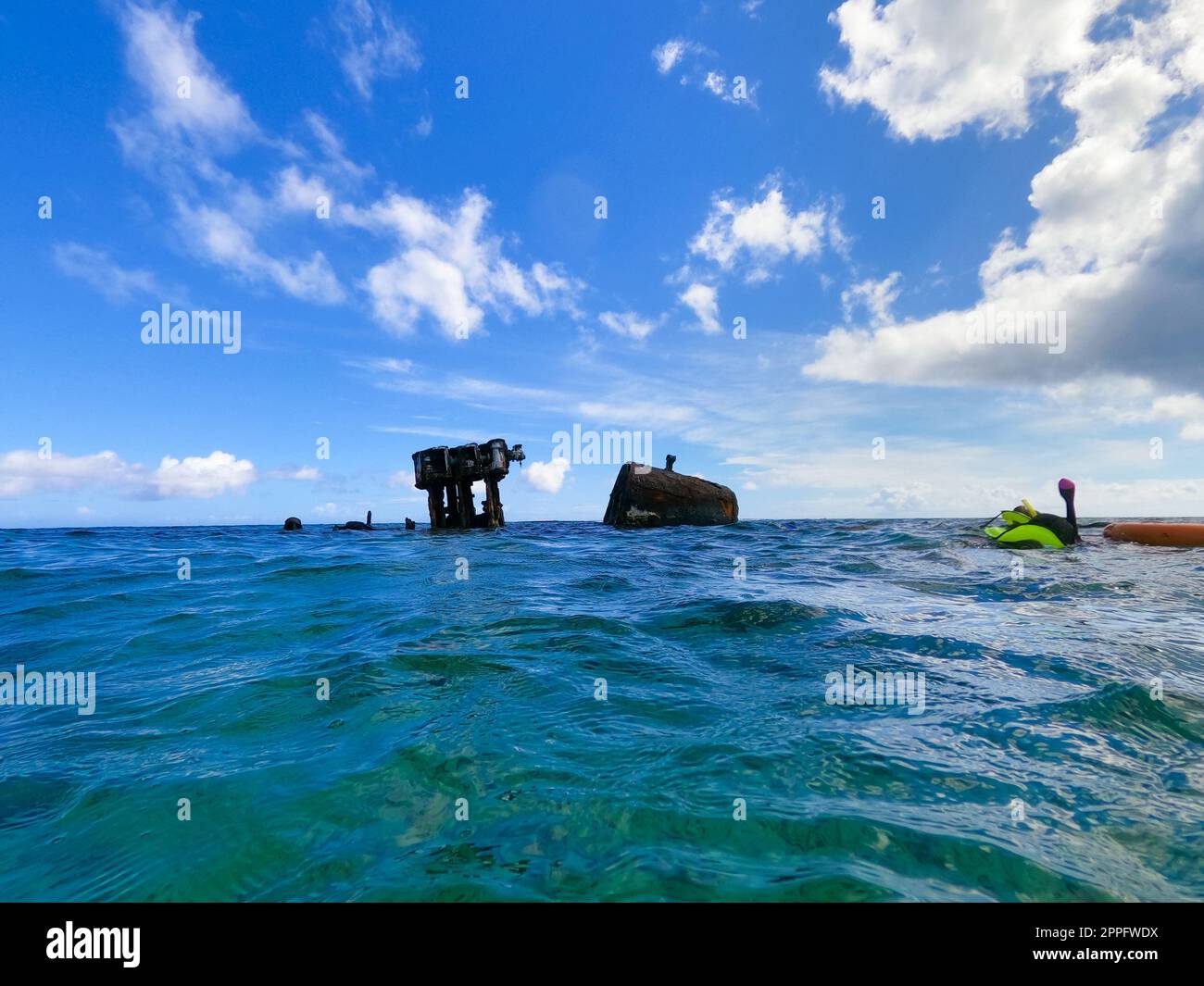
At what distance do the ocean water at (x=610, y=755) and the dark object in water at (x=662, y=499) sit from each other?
2126cm

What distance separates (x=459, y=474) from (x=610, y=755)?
72.4ft

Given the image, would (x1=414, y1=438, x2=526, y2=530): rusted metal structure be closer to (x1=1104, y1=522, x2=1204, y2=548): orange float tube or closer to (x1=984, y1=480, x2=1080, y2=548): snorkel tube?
(x1=984, y1=480, x2=1080, y2=548): snorkel tube

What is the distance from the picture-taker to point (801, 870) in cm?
234

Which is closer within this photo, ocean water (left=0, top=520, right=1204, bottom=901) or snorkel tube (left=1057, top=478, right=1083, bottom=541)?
ocean water (left=0, top=520, right=1204, bottom=901)

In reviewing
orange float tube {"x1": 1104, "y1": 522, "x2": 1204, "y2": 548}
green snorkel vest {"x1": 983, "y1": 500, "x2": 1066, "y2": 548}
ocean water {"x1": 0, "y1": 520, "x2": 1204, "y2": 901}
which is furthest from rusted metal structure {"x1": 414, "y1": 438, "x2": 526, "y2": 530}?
orange float tube {"x1": 1104, "y1": 522, "x2": 1204, "y2": 548}

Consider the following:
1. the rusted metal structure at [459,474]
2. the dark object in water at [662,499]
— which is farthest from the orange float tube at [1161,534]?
the rusted metal structure at [459,474]

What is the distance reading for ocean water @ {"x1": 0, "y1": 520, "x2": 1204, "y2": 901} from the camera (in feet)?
7.97

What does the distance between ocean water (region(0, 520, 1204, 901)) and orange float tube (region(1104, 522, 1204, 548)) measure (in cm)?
1465

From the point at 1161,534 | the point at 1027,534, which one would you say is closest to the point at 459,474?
the point at 1027,534

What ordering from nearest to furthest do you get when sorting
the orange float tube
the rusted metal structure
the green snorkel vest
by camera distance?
the green snorkel vest < the orange float tube < the rusted metal structure

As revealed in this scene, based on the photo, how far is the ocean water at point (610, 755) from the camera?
2428 millimetres
